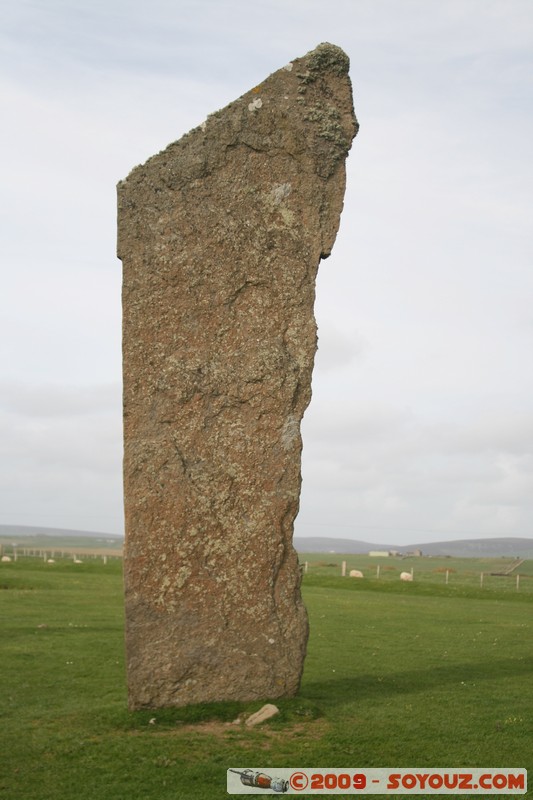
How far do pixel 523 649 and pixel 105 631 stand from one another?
705 cm

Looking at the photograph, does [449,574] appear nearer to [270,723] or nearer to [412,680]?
[412,680]

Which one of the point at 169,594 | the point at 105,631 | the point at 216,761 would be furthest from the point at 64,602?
the point at 216,761

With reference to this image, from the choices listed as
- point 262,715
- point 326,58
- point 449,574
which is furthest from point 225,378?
point 449,574

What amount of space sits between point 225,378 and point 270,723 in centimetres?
Answer: 352

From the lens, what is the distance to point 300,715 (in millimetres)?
8805

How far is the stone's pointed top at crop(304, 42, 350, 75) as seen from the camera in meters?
9.87

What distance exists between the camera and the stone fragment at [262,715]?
8.53 meters

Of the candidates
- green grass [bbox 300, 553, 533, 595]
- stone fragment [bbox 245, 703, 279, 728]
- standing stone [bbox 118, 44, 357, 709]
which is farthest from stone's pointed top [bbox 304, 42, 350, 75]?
green grass [bbox 300, 553, 533, 595]

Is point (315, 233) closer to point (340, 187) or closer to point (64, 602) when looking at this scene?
point (340, 187)

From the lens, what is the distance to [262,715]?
28.3 ft

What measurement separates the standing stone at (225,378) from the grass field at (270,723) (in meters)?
0.67

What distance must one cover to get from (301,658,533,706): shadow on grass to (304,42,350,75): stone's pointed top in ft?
23.3

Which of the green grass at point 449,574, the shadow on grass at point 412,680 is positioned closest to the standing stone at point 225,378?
the shadow on grass at point 412,680

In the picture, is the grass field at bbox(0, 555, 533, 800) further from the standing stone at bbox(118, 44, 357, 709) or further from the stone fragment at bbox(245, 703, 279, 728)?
the standing stone at bbox(118, 44, 357, 709)
